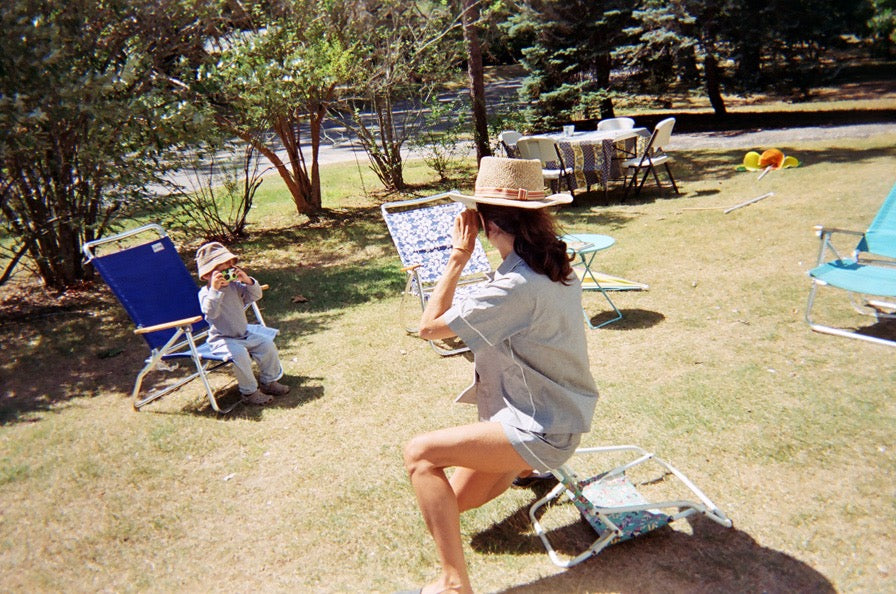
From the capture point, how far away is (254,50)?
875 cm

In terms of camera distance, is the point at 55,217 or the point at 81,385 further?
the point at 55,217

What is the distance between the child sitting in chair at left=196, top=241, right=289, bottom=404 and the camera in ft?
15.4

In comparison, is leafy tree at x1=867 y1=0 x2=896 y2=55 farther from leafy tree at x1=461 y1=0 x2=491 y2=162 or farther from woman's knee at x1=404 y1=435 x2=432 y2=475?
woman's knee at x1=404 y1=435 x2=432 y2=475

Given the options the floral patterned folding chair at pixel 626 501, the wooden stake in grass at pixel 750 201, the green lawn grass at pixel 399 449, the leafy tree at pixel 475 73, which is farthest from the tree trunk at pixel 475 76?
the floral patterned folding chair at pixel 626 501

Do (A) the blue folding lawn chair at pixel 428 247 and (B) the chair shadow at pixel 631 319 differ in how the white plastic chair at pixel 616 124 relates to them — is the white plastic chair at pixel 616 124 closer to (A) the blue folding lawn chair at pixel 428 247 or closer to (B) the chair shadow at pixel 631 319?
(A) the blue folding lawn chair at pixel 428 247

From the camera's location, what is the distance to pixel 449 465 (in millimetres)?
2576

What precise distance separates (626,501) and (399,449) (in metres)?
1.44

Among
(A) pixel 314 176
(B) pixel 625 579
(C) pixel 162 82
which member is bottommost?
(B) pixel 625 579

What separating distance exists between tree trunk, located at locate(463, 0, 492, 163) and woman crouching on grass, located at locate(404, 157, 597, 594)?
9310 millimetres

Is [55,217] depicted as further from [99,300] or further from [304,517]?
[304,517]

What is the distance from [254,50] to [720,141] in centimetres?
994

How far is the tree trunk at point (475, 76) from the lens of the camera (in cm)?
1106

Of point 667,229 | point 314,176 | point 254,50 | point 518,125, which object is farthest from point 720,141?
point 254,50

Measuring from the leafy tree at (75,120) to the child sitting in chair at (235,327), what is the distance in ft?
7.82
